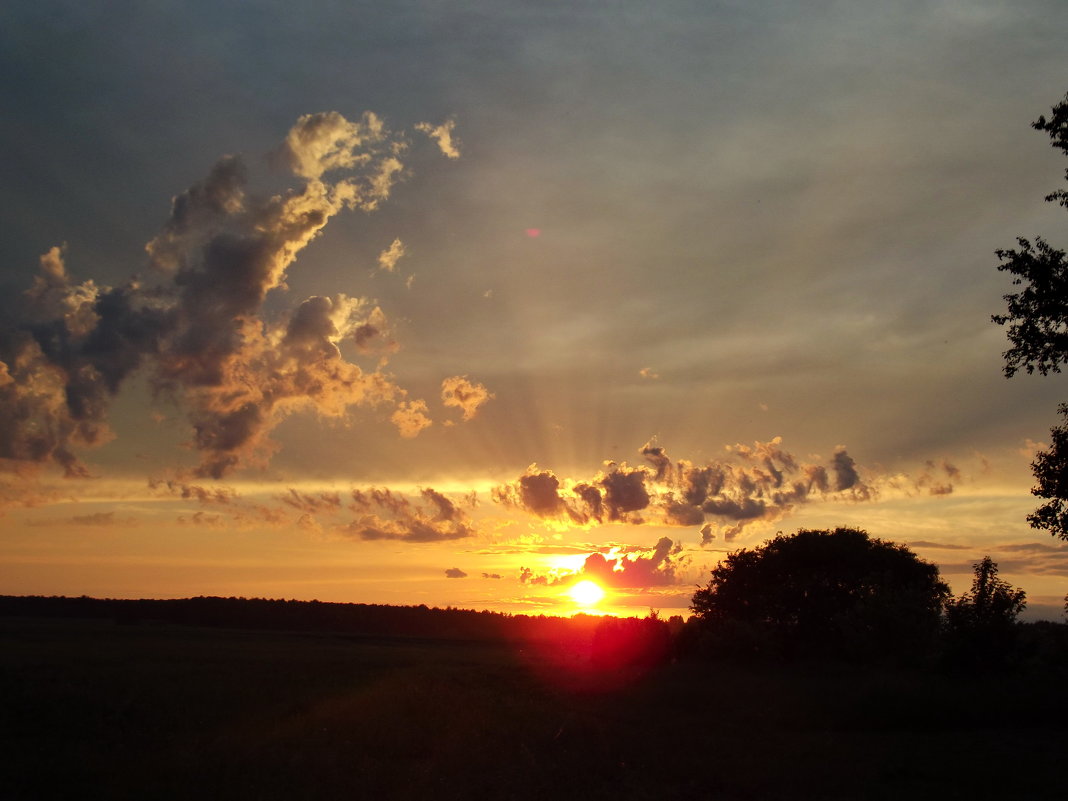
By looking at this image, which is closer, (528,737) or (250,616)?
(528,737)

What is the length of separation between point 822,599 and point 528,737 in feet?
149

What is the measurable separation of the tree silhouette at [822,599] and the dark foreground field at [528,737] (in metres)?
9.36

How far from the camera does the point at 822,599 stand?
7144 centimetres

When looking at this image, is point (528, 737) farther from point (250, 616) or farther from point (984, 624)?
point (250, 616)

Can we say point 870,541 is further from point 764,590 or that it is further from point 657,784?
point 657,784

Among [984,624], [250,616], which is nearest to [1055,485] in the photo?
[984,624]

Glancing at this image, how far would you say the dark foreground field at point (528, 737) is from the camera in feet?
80.3

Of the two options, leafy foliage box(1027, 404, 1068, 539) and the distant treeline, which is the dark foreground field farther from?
the distant treeline

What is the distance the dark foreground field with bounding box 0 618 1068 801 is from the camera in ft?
80.3

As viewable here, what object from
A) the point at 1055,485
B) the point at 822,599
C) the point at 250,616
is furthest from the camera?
the point at 250,616

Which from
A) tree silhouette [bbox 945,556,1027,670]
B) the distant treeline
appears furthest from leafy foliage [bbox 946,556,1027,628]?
the distant treeline

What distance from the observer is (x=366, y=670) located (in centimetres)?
6594

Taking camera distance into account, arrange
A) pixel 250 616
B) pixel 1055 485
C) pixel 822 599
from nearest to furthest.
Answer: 1. pixel 1055 485
2. pixel 822 599
3. pixel 250 616

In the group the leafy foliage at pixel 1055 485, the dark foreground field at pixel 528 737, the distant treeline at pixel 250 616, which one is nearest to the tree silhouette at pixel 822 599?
the dark foreground field at pixel 528 737
